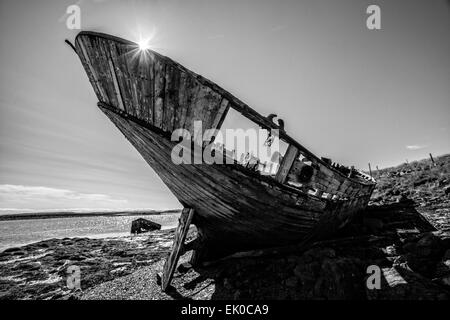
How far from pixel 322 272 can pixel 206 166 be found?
2.99 metres

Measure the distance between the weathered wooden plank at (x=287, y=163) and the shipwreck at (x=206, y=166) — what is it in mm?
18

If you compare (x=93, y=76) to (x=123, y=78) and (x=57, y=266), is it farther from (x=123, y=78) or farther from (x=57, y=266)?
(x=57, y=266)

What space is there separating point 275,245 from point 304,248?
0.74m

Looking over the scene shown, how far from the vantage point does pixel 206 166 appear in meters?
3.79

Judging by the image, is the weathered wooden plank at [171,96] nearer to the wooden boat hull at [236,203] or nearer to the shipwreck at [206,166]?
the shipwreck at [206,166]

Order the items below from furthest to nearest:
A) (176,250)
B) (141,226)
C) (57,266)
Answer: (141,226), (57,266), (176,250)

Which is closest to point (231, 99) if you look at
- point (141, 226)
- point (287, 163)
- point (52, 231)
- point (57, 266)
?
point (287, 163)

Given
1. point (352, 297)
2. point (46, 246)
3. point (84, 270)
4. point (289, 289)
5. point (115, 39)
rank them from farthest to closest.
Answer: point (46, 246), point (84, 270), point (289, 289), point (352, 297), point (115, 39)


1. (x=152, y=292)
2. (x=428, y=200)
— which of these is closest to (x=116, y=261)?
(x=152, y=292)

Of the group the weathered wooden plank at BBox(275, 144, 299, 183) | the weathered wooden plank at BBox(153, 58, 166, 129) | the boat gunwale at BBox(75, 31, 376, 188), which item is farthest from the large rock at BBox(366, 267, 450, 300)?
→ the weathered wooden plank at BBox(153, 58, 166, 129)

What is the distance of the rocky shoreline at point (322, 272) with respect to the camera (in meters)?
3.62

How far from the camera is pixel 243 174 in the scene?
3791 millimetres

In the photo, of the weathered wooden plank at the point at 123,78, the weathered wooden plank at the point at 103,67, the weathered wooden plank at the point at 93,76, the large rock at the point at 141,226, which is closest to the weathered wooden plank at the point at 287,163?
the weathered wooden plank at the point at 123,78
